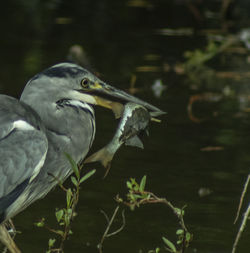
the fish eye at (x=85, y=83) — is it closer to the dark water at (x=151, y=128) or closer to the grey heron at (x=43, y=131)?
the grey heron at (x=43, y=131)

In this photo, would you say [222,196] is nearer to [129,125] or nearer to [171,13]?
[129,125]

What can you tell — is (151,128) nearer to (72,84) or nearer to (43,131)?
(72,84)

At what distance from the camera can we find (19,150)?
16.5 ft

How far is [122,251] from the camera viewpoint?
17.7 ft

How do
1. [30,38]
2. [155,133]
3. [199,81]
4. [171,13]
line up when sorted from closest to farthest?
[155,133] → [199,81] → [30,38] → [171,13]

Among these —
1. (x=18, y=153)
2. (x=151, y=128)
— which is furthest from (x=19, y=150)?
(x=151, y=128)

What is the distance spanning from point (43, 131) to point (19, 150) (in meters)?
0.22

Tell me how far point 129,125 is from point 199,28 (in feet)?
23.3

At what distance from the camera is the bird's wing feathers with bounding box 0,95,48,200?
502 centimetres

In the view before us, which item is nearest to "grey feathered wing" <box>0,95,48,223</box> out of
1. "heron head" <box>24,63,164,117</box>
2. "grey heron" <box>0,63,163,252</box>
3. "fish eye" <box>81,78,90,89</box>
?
"grey heron" <box>0,63,163,252</box>

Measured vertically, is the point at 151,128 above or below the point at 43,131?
below

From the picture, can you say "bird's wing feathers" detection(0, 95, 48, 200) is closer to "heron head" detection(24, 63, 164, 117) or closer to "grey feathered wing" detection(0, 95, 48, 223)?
"grey feathered wing" detection(0, 95, 48, 223)

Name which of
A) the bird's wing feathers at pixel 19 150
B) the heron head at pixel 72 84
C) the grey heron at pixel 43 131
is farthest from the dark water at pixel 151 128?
the heron head at pixel 72 84

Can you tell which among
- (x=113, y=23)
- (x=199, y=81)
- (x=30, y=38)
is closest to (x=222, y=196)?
(x=199, y=81)
